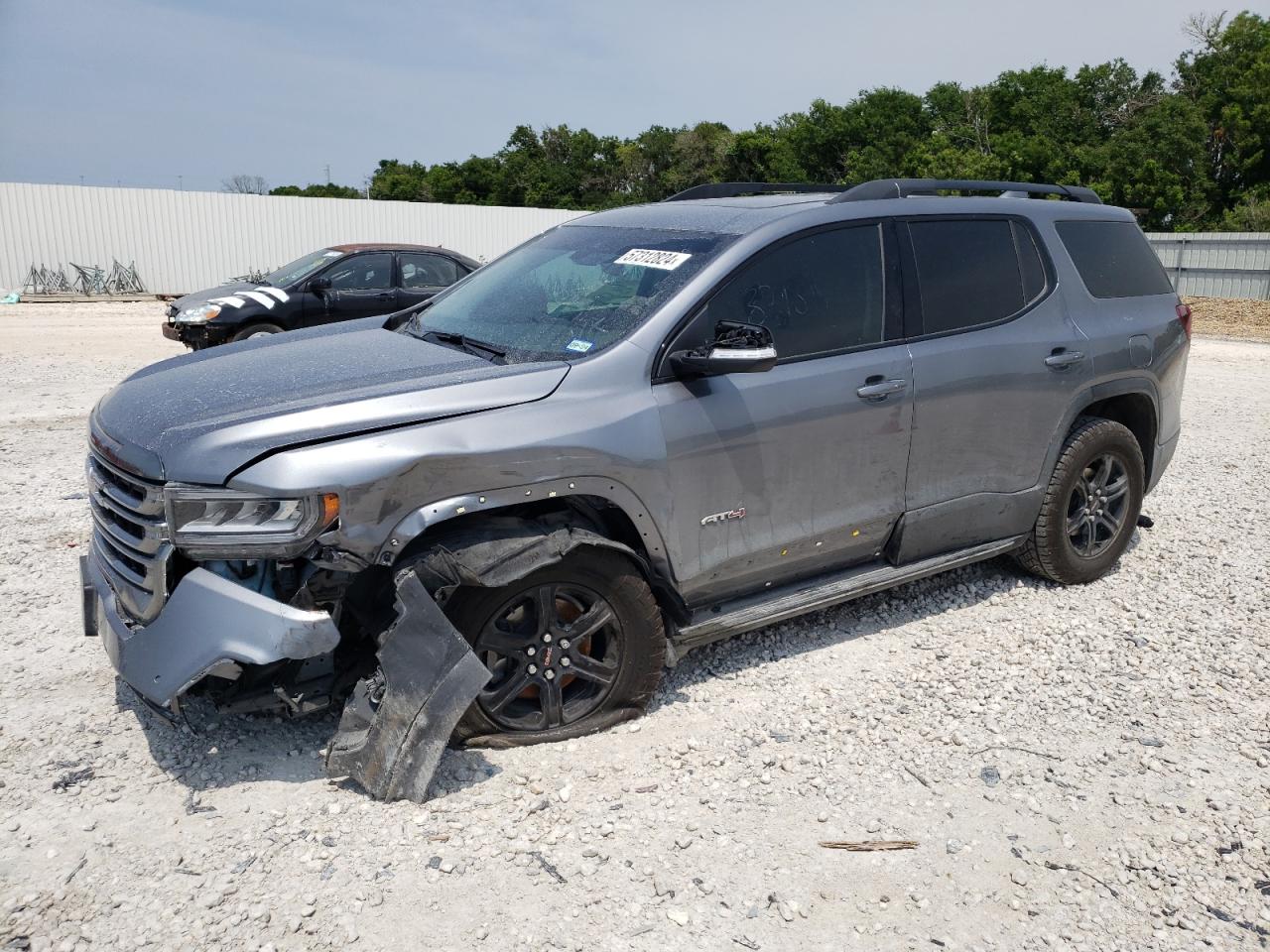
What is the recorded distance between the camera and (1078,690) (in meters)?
4.21

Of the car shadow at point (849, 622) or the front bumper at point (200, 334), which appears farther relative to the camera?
the front bumper at point (200, 334)

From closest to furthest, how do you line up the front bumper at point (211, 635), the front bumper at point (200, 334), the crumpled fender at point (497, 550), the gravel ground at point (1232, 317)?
the front bumper at point (211, 635), the crumpled fender at point (497, 550), the front bumper at point (200, 334), the gravel ground at point (1232, 317)

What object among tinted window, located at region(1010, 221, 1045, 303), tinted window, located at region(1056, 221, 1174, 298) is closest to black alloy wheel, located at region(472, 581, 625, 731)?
tinted window, located at region(1010, 221, 1045, 303)

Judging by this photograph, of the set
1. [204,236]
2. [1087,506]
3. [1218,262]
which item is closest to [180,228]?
[204,236]

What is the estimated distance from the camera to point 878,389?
4121 mm

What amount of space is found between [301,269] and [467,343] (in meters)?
9.37

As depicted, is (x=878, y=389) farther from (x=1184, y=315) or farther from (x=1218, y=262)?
(x=1218, y=262)

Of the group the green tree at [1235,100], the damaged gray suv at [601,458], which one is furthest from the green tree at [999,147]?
the damaged gray suv at [601,458]

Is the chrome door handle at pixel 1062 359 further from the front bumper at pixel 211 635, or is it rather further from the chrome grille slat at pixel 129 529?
the chrome grille slat at pixel 129 529

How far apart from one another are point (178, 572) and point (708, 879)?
188 cm

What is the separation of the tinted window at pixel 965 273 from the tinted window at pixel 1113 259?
494mm

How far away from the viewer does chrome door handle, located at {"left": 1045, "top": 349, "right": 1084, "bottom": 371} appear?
4754 mm

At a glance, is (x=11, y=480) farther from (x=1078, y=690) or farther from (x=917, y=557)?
(x=1078, y=690)

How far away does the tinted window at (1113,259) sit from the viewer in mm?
5086
